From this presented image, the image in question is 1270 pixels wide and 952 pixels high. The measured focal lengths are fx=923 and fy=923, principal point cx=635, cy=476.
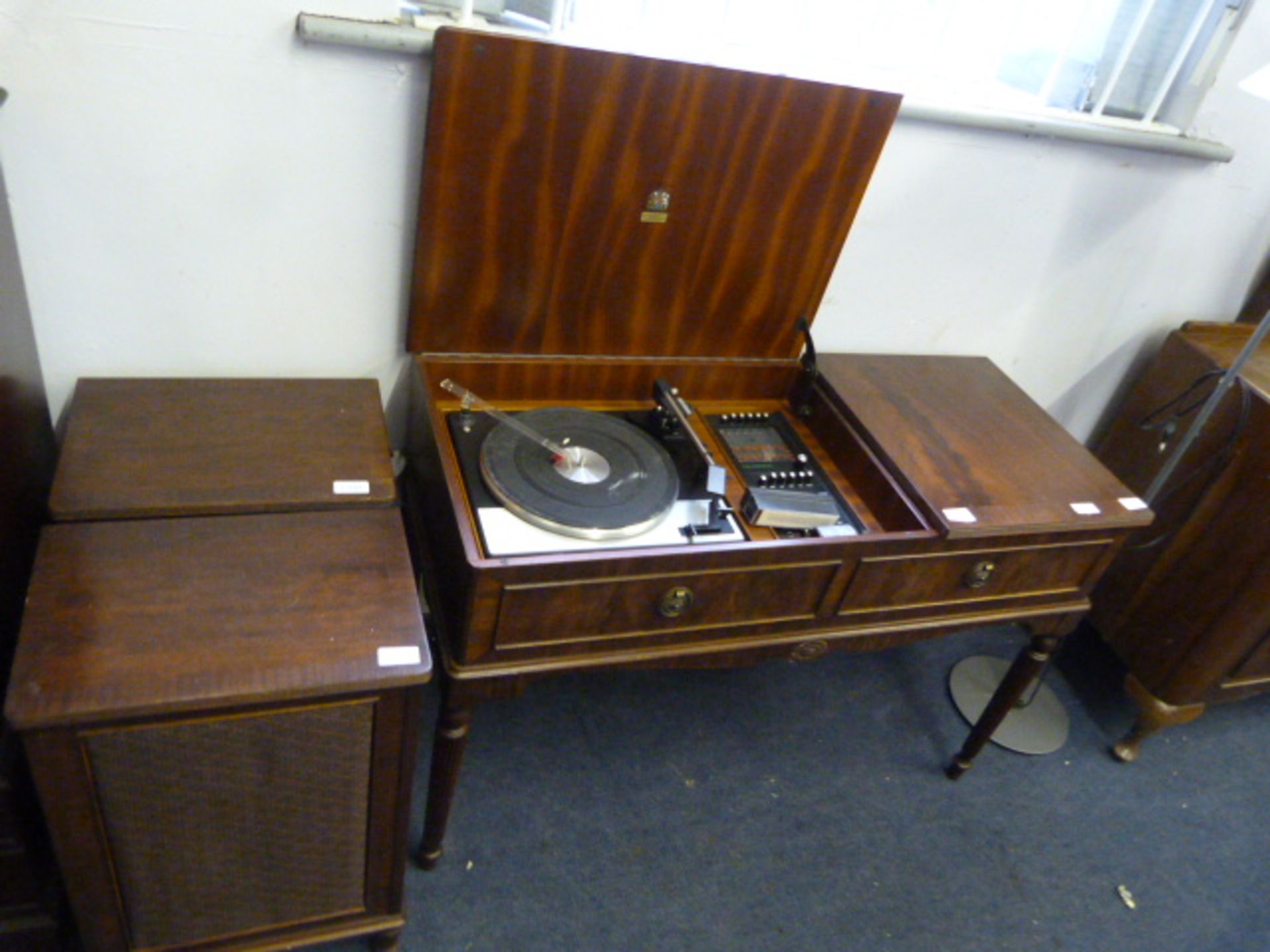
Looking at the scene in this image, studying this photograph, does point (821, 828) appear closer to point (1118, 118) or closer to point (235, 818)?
point (235, 818)

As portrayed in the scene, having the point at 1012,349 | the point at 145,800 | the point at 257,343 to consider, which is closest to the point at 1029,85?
the point at 1012,349

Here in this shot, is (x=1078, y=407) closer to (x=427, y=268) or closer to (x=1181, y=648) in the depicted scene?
(x=1181, y=648)

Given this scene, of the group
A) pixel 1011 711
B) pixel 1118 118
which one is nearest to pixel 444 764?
pixel 1011 711

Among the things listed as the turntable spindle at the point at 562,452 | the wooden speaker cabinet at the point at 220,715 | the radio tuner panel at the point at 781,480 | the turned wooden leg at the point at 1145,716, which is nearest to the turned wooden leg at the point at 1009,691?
the turned wooden leg at the point at 1145,716

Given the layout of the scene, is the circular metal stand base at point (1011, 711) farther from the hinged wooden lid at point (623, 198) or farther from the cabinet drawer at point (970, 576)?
the hinged wooden lid at point (623, 198)

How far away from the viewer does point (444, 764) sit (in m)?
Answer: 1.18

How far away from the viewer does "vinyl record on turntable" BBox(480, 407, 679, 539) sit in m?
1.09

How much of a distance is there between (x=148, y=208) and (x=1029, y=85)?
52.2 inches

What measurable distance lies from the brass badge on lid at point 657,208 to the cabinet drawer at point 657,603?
50 centimetres

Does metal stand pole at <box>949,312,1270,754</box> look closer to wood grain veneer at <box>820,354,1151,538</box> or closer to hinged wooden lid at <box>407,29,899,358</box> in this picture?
wood grain veneer at <box>820,354,1151,538</box>

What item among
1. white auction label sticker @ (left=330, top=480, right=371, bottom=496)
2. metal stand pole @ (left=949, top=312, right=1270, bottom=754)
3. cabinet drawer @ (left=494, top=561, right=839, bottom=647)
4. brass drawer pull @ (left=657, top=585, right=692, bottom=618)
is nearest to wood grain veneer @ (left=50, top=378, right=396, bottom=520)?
white auction label sticker @ (left=330, top=480, right=371, bottom=496)

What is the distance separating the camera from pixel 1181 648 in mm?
1678

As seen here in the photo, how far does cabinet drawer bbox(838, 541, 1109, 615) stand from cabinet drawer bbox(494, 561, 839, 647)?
3.1 inches

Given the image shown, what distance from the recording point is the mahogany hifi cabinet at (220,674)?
0.87 meters
